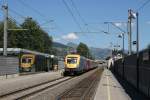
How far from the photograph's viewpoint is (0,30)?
125 metres

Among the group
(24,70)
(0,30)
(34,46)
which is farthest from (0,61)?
(34,46)

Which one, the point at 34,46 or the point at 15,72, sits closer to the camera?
the point at 15,72

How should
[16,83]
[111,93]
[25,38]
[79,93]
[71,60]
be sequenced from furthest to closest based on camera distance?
[25,38] → [71,60] → [16,83] → [79,93] → [111,93]

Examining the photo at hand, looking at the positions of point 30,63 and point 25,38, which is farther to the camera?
point 25,38

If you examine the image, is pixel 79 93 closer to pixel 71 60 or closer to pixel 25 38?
pixel 71 60

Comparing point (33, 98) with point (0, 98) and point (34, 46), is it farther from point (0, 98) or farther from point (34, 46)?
point (34, 46)

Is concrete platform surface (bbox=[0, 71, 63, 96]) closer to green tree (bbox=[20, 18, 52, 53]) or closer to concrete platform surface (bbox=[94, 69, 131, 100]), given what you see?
concrete platform surface (bbox=[94, 69, 131, 100])

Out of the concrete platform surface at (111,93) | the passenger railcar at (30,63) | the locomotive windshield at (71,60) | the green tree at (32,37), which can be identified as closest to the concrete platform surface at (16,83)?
the concrete platform surface at (111,93)

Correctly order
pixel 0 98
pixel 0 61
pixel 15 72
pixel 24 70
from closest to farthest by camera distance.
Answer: pixel 0 98
pixel 0 61
pixel 15 72
pixel 24 70

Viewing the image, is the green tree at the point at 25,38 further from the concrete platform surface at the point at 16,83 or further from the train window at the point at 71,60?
the concrete platform surface at the point at 16,83

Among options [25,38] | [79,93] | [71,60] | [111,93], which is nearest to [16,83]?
[79,93]

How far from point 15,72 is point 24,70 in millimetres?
10412

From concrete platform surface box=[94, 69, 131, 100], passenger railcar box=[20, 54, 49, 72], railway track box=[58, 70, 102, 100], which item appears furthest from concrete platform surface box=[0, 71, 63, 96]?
passenger railcar box=[20, 54, 49, 72]

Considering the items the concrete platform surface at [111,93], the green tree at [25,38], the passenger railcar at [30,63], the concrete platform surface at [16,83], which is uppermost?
the green tree at [25,38]
